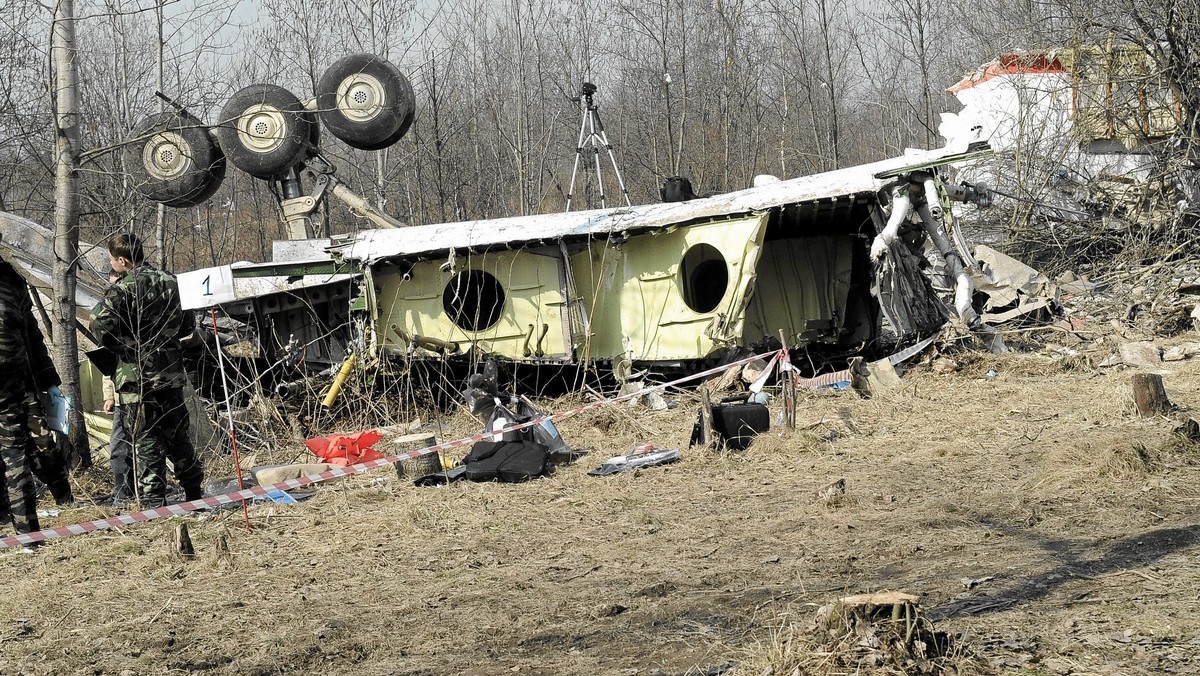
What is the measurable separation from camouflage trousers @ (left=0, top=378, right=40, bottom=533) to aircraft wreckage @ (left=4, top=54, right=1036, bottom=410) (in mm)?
4295

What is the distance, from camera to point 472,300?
12844mm

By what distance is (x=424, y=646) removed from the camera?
4.30 m

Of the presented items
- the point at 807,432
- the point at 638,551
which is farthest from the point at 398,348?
the point at 638,551

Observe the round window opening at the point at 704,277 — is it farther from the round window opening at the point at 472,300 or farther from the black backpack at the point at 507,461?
the black backpack at the point at 507,461

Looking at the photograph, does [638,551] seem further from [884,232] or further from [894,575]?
[884,232]

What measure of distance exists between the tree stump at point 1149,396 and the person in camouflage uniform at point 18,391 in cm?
749

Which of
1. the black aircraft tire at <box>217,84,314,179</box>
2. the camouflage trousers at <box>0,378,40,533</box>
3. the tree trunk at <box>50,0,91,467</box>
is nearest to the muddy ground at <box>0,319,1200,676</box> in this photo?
the camouflage trousers at <box>0,378,40,533</box>

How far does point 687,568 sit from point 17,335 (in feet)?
14.4

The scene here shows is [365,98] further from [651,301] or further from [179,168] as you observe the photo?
[651,301]

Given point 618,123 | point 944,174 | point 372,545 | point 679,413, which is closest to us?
point 372,545

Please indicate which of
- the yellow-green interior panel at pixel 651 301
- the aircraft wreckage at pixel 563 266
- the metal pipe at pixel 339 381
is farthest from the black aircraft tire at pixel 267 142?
the yellow-green interior panel at pixel 651 301

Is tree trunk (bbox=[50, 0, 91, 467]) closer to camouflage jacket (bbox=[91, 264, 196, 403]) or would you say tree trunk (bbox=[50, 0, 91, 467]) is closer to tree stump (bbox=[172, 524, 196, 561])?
camouflage jacket (bbox=[91, 264, 196, 403])

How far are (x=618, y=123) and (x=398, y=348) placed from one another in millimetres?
23880

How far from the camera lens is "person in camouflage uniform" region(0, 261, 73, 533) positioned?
647 cm
